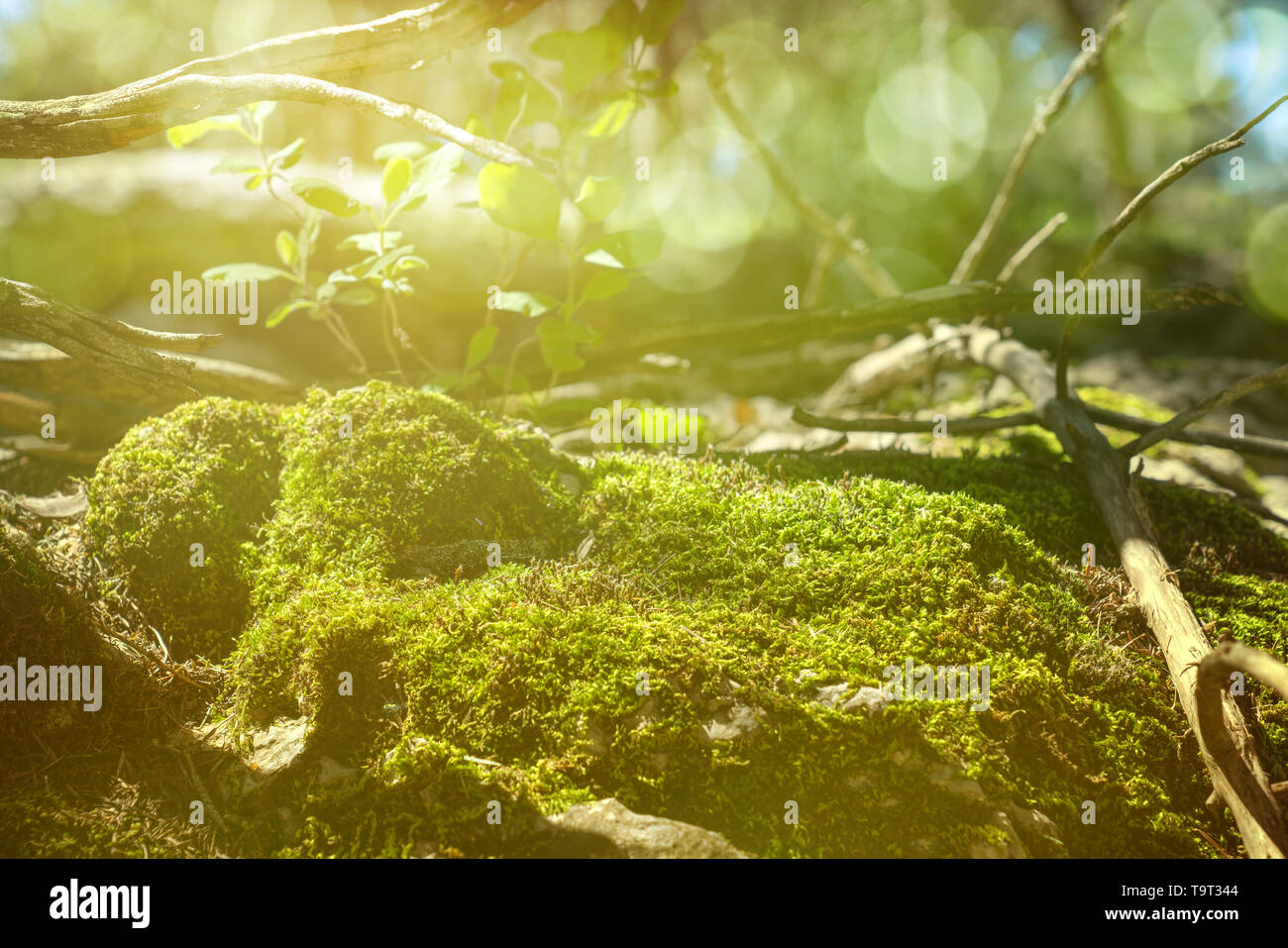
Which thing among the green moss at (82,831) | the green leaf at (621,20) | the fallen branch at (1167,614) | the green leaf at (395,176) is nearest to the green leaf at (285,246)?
the green leaf at (395,176)

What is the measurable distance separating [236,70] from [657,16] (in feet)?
7.85

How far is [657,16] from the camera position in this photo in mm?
4141

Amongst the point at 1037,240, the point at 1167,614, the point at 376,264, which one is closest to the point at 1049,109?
the point at 1037,240

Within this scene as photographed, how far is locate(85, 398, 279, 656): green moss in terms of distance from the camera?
338 centimetres

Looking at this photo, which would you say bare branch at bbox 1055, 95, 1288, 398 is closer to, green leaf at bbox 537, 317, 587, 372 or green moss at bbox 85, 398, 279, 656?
green leaf at bbox 537, 317, 587, 372

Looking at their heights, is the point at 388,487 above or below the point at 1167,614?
above

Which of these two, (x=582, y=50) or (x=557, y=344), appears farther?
(x=557, y=344)

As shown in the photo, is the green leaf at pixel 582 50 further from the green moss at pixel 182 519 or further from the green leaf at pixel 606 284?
the green moss at pixel 182 519

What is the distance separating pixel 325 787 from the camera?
105 inches

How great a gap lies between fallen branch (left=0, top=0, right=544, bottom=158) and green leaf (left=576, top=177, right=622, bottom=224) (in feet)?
3.33

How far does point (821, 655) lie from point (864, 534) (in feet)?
2.69

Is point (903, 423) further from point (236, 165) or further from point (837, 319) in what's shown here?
point (236, 165)
